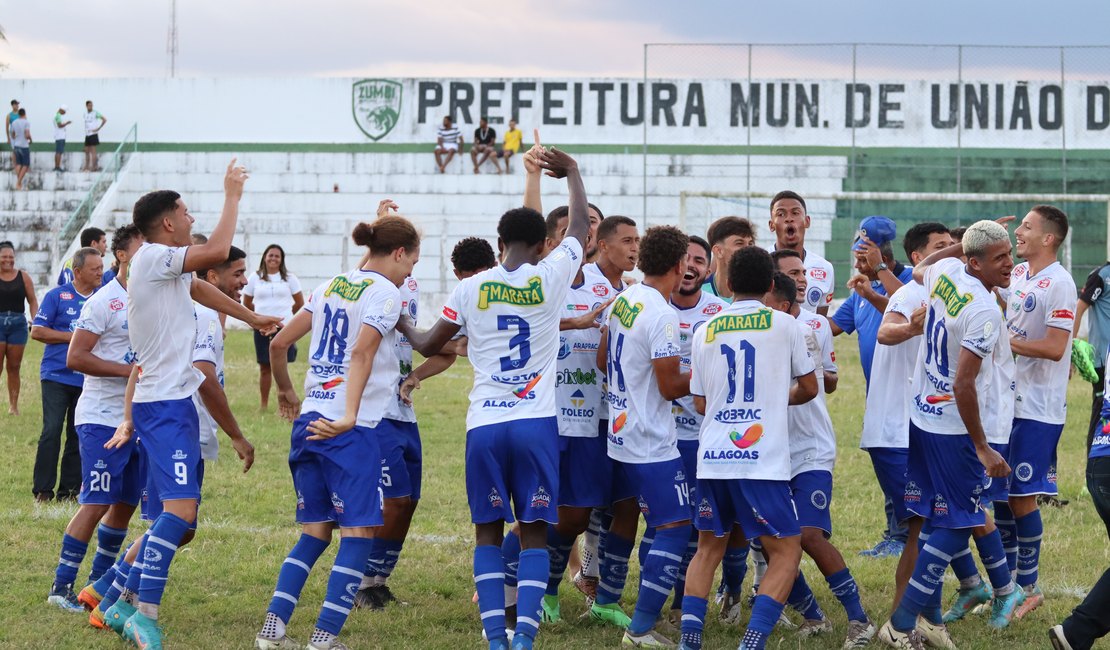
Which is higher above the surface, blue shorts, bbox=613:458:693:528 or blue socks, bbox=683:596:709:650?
blue shorts, bbox=613:458:693:528

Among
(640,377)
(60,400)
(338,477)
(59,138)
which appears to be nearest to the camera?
(338,477)

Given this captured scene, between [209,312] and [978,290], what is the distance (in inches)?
180

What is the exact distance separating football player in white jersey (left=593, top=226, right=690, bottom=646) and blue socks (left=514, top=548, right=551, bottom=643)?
0.65 metres

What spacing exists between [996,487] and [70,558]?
5371mm

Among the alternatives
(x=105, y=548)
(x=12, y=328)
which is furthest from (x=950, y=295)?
(x=12, y=328)

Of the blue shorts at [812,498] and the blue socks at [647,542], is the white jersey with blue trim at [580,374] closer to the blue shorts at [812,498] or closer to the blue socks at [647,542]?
the blue socks at [647,542]

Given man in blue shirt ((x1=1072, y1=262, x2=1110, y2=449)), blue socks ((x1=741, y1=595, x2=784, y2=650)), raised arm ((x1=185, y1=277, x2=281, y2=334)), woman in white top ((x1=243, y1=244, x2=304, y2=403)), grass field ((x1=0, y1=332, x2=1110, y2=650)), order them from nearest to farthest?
blue socks ((x1=741, y1=595, x2=784, y2=650)) < grass field ((x1=0, y1=332, x2=1110, y2=650)) < raised arm ((x1=185, y1=277, x2=281, y2=334)) < man in blue shirt ((x1=1072, y1=262, x2=1110, y2=449)) < woman in white top ((x1=243, y1=244, x2=304, y2=403))

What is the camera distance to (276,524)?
9453 mm

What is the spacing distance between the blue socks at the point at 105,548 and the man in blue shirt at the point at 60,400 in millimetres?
2910

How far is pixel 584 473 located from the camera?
672 centimetres

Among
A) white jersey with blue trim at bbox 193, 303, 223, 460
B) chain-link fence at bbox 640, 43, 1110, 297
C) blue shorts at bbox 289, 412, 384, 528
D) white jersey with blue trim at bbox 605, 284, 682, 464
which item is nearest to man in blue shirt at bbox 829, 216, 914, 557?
white jersey with blue trim at bbox 605, 284, 682, 464

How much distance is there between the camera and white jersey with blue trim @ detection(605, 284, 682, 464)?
6340 millimetres

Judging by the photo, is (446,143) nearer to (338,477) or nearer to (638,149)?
(638,149)

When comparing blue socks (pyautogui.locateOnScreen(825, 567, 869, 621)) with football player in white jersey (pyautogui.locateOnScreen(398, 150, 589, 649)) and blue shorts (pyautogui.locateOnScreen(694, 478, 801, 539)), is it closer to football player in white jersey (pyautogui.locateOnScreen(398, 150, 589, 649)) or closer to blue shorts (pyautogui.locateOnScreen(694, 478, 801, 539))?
blue shorts (pyautogui.locateOnScreen(694, 478, 801, 539))
